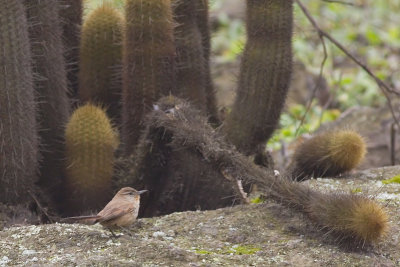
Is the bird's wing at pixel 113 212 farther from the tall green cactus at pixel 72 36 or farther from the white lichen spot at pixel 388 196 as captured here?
the tall green cactus at pixel 72 36

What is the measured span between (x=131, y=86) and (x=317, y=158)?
1.30 metres

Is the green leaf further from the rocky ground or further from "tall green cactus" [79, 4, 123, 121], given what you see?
"tall green cactus" [79, 4, 123, 121]

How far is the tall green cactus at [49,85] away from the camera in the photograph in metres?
5.06

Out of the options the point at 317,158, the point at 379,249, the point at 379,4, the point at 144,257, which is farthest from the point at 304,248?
the point at 379,4

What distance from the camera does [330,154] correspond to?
5.04m

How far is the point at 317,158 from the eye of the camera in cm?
517

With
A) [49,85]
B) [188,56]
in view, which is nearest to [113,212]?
[49,85]

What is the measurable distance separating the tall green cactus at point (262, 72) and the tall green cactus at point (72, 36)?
1.20 metres

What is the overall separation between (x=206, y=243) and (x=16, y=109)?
Answer: 4.86 feet

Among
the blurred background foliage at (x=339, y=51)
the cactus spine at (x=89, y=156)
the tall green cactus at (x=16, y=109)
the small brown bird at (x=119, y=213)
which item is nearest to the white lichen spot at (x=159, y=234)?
the small brown bird at (x=119, y=213)

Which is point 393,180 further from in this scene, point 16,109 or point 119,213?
point 16,109

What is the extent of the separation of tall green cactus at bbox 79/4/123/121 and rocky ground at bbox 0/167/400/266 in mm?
1497

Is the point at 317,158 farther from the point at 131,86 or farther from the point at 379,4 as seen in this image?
the point at 379,4

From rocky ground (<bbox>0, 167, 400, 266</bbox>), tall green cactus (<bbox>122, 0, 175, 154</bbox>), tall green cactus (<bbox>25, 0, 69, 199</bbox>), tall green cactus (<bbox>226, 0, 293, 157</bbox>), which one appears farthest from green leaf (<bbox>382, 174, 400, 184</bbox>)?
tall green cactus (<bbox>25, 0, 69, 199</bbox>)
